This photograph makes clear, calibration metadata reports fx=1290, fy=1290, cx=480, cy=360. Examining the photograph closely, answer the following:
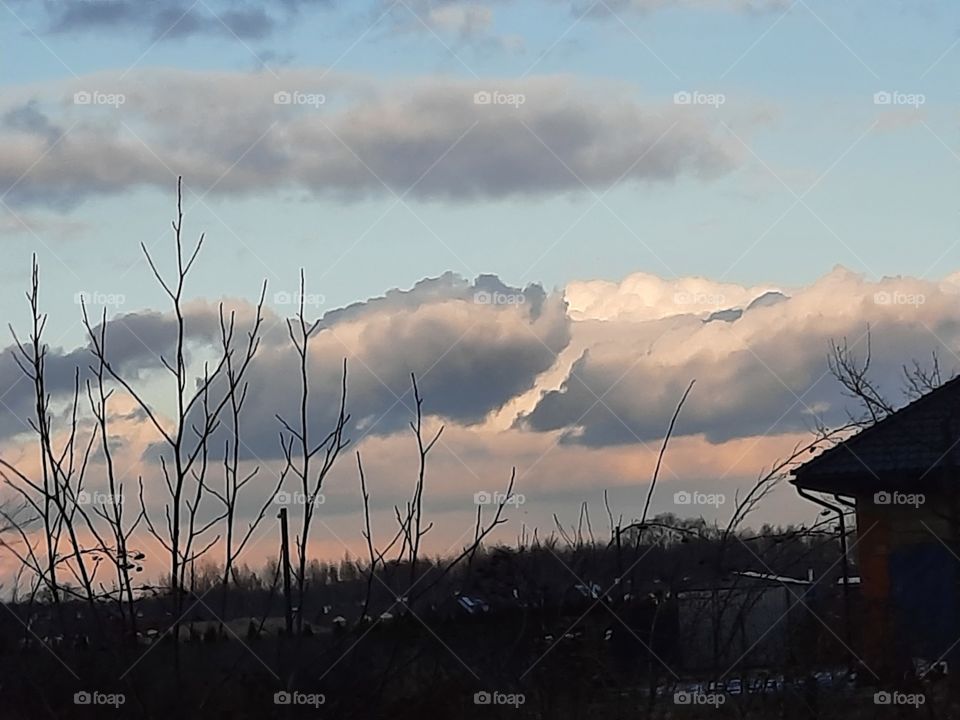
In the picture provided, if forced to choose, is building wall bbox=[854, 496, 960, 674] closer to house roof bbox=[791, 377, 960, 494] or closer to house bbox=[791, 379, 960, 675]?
house bbox=[791, 379, 960, 675]

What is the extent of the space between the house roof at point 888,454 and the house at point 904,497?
14 millimetres

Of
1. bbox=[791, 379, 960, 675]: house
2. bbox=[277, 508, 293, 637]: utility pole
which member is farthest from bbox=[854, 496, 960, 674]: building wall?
bbox=[277, 508, 293, 637]: utility pole

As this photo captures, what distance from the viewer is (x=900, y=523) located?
57.8 feet

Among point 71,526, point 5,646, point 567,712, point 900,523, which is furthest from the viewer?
point 900,523

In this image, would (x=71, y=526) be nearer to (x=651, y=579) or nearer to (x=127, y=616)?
(x=127, y=616)

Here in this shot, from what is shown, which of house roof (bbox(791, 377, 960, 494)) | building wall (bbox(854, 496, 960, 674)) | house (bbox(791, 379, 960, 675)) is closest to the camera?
building wall (bbox(854, 496, 960, 674))

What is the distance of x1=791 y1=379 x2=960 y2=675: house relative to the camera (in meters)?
15.7

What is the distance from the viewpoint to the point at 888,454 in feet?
60.0

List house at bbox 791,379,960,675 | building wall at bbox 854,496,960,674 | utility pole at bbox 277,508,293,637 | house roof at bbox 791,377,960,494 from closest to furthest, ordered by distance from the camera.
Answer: utility pole at bbox 277,508,293,637 → building wall at bbox 854,496,960,674 → house at bbox 791,379,960,675 → house roof at bbox 791,377,960,494

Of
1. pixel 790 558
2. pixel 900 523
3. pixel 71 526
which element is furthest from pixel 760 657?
pixel 900 523

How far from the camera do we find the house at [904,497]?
15742 mm

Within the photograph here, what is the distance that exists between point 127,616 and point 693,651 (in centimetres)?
446

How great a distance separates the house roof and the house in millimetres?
14

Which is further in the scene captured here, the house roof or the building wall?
the house roof
